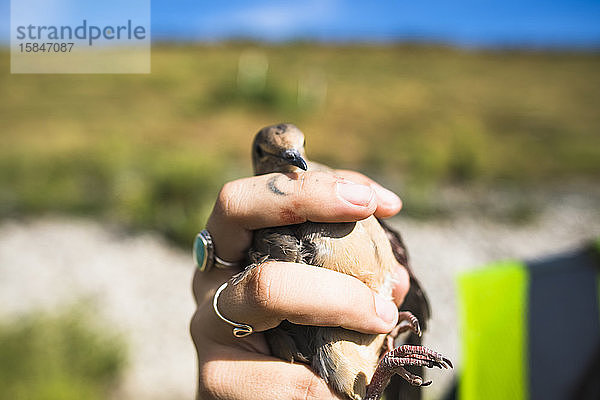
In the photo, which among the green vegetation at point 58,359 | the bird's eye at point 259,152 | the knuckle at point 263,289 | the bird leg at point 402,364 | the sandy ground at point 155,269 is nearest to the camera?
the knuckle at point 263,289

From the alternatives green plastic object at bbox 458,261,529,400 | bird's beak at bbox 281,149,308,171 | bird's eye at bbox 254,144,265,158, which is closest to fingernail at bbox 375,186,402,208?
bird's beak at bbox 281,149,308,171

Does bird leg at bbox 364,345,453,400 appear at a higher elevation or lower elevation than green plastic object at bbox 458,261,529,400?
higher

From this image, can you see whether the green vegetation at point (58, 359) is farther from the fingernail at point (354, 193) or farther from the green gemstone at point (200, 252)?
the fingernail at point (354, 193)

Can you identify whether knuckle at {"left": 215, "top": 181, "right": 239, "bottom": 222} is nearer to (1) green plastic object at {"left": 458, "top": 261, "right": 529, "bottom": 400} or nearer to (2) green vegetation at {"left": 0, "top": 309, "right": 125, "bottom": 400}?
(1) green plastic object at {"left": 458, "top": 261, "right": 529, "bottom": 400}

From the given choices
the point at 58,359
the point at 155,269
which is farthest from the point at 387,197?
the point at 155,269

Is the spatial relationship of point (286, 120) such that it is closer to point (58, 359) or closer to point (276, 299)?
point (58, 359)

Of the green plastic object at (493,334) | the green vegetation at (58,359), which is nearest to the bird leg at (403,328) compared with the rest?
the green plastic object at (493,334)
